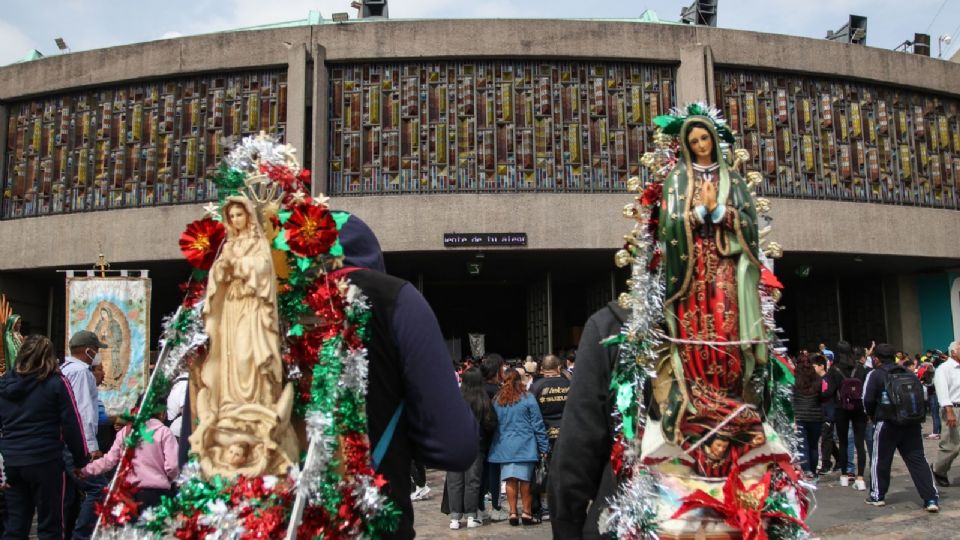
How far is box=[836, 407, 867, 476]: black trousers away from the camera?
11.6 m

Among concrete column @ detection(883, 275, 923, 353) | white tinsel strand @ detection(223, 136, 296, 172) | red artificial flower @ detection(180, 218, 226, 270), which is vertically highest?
concrete column @ detection(883, 275, 923, 353)

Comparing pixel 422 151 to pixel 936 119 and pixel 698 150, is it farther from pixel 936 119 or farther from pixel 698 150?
pixel 698 150

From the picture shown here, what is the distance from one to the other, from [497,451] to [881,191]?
1884 centimetres

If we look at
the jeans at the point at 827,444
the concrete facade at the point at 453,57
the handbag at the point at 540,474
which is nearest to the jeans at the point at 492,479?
the handbag at the point at 540,474

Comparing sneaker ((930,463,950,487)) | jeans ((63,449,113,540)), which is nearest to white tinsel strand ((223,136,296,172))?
jeans ((63,449,113,540))

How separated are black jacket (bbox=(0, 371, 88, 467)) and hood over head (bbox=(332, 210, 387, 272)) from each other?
4288 millimetres

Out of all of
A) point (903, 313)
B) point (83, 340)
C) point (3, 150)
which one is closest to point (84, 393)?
point (83, 340)

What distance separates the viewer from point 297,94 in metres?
22.2

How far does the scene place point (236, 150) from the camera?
3.17 m

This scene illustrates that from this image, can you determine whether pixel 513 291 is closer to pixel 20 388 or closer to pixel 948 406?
pixel 948 406

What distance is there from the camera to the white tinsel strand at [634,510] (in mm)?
3254

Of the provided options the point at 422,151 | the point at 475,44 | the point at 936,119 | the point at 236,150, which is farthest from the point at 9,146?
the point at 936,119

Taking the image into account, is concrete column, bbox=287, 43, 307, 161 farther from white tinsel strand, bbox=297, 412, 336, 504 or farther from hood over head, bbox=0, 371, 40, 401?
white tinsel strand, bbox=297, 412, 336, 504

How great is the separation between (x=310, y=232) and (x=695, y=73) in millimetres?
21317
